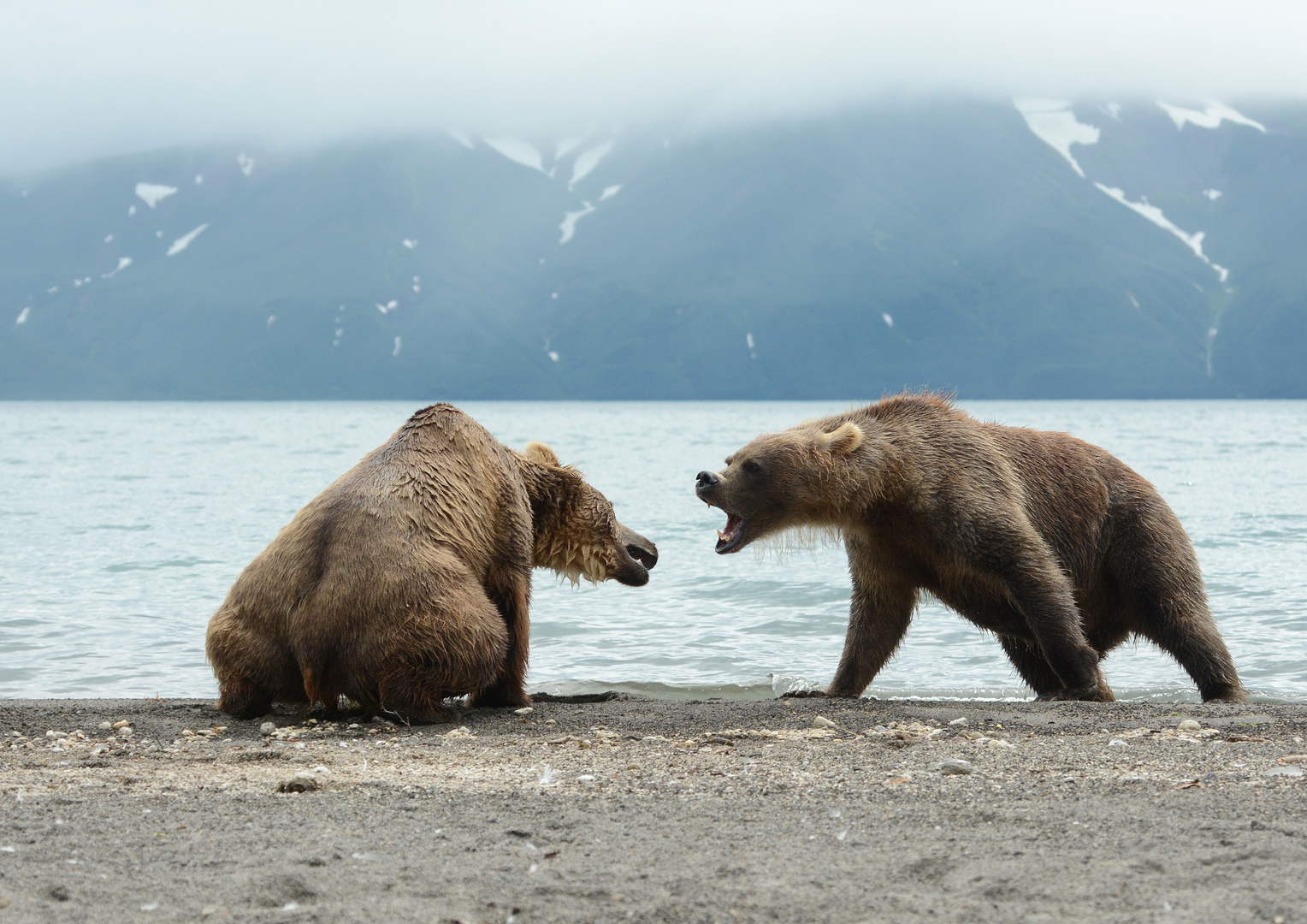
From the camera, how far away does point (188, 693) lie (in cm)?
947

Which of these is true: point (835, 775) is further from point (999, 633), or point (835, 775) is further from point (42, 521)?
point (42, 521)

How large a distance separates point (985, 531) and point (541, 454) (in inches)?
110

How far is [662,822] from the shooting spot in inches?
173

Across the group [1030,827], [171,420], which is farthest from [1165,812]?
[171,420]

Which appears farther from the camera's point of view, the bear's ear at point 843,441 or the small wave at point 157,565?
the small wave at point 157,565

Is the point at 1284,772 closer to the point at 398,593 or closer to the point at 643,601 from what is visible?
the point at 398,593

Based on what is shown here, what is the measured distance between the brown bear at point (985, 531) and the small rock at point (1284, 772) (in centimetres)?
208

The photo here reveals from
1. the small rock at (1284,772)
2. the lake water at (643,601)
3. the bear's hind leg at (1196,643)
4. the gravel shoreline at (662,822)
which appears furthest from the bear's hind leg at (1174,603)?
the small rock at (1284,772)

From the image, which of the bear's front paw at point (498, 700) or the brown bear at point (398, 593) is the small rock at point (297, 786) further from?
the bear's front paw at point (498, 700)

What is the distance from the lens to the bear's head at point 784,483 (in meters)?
7.21

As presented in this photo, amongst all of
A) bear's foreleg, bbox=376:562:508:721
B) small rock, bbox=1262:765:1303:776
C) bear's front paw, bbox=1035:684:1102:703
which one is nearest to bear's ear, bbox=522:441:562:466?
bear's foreleg, bbox=376:562:508:721

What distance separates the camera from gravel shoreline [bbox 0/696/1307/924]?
3541 millimetres

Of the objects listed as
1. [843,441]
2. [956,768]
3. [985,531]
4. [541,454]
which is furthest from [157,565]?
[956,768]

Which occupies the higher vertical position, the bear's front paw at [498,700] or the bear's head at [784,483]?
the bear's head at [784,483]
